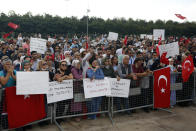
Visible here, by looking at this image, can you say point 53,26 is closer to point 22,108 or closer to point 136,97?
point 136,97

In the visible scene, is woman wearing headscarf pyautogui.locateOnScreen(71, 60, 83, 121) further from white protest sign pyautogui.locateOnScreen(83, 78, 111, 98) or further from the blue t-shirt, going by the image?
the blue t-shirt

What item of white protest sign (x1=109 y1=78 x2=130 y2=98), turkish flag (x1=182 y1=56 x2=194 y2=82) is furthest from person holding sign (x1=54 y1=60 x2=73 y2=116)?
turkish flag (x1=182 y1=56 x2=194 y2=82)

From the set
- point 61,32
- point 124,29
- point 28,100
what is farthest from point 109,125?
point 124,29

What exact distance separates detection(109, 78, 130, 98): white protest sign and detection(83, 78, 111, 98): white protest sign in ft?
0.54

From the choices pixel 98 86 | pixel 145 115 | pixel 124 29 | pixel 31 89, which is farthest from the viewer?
pixel 124 29

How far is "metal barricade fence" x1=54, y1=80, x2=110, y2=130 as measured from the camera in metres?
5.17

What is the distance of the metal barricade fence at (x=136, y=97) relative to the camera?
230 inches

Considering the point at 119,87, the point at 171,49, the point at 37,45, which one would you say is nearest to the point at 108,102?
the point at 119,87

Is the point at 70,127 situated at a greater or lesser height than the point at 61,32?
lesser

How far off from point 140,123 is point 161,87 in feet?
4.60

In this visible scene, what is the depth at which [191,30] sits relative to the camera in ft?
168

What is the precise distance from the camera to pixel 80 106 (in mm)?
5391

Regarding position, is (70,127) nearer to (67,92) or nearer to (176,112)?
(67,92)

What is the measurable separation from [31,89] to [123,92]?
2.63 m
